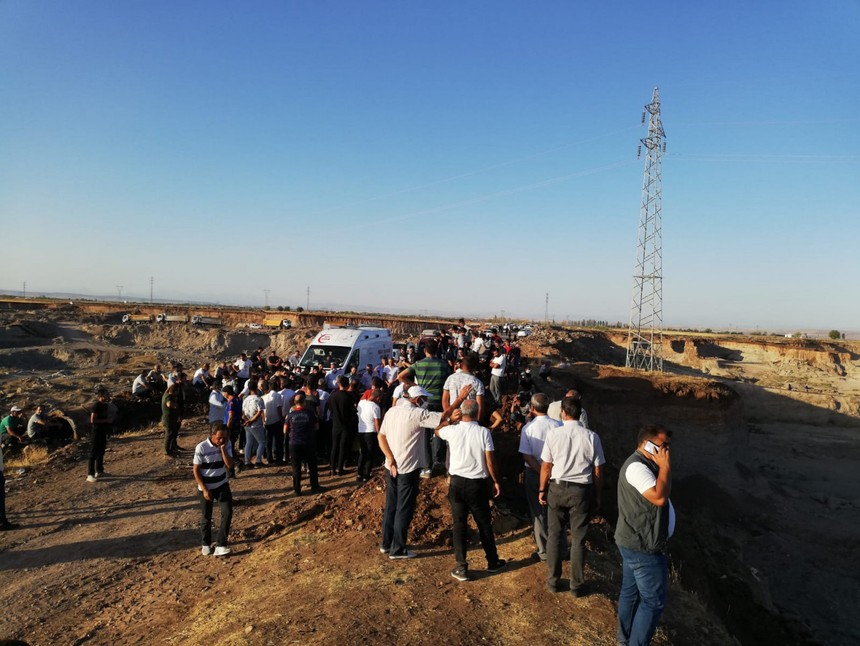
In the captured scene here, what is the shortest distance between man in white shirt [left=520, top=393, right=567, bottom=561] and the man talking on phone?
1506 mm

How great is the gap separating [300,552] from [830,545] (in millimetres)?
16279

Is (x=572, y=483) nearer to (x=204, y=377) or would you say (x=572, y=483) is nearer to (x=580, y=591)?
(x=580, y=591)

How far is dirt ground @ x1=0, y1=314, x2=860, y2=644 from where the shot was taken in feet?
16.5

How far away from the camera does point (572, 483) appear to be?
200 inches

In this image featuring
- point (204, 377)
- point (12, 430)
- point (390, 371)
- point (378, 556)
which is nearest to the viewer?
point (378, 556)

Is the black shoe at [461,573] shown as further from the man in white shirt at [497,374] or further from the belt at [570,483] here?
the man in white shirt at [497,374]

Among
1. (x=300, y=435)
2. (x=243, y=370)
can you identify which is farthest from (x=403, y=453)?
(x=243, y=370)

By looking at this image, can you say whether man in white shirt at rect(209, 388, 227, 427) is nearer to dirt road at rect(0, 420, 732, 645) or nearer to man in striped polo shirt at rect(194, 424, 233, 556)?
dirt road at rect(0, 420, 732, 645)

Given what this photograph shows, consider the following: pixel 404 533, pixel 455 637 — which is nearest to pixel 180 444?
Answer: pixel 404 533

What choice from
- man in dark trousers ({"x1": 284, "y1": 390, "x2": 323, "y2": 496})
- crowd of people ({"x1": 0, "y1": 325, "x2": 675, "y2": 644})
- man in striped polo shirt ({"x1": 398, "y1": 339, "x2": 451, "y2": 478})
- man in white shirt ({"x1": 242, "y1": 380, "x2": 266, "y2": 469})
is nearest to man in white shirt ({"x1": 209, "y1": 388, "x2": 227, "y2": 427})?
crowd of people ({"x1": 0, "y1": 325, "x2": 675, "y2": 644})

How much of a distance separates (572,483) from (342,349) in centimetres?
1199

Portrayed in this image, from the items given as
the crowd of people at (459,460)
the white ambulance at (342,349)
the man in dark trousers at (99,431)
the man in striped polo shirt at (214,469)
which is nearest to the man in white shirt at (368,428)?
the crowd of people at (459,460)

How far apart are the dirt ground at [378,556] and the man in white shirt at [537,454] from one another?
13.1 inches

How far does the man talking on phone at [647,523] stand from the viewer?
3.98m
